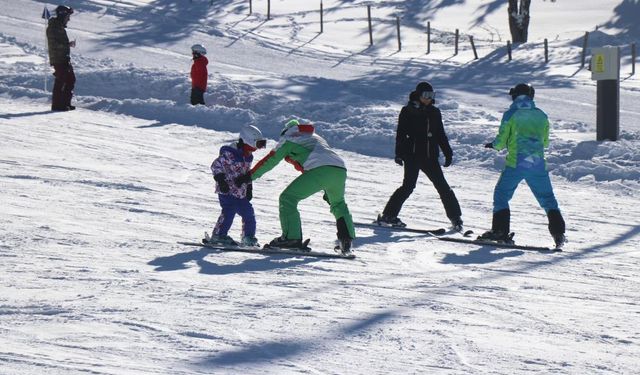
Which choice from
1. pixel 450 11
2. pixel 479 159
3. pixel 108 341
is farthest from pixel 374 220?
pixel 450 11

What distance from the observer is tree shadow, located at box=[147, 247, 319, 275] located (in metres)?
9.81

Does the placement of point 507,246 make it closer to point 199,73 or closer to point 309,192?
point 309,192

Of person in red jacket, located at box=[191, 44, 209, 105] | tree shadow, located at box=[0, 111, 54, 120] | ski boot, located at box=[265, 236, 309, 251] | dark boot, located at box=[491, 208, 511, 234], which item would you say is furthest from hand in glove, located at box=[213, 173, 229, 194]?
person in red jacket, located at box=[191, 44, 209, 105]

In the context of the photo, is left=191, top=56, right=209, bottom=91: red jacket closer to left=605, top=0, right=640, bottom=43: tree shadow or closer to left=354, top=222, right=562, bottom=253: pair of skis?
left=354, top=222, right=562, bottom=253: pair of skis

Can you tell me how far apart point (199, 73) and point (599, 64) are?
6.36 m

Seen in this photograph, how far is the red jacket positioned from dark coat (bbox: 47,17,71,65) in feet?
7.19

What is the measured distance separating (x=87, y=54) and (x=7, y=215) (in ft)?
52.0

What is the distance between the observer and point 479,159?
58.0 feet

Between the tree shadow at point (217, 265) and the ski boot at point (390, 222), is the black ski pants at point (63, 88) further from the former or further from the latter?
the tree shadow at point (217, 265)

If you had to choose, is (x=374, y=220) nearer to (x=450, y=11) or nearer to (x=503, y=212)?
(x=503, y=212)

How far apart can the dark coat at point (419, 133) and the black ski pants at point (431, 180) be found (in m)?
0.06

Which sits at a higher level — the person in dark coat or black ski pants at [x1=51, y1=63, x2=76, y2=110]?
the person in dark coat

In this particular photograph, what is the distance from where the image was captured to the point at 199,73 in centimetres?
2062

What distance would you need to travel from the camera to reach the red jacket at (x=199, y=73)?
67.7 ft
